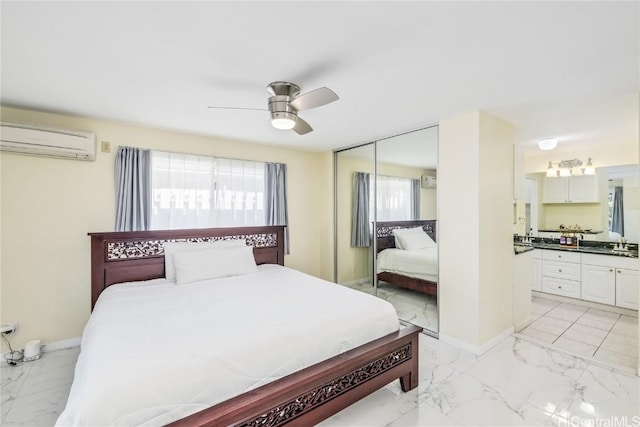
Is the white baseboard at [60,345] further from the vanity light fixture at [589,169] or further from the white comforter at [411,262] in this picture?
the vanity light fixture at [589,169]

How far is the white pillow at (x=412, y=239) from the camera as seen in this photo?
134 inches

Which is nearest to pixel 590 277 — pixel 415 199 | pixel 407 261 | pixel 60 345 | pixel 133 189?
pixel 407 261

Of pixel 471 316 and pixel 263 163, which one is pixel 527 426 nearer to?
pixel 471 316

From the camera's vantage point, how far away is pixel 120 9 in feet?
4.64

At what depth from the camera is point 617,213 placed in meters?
4.05

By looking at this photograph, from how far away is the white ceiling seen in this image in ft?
4.74

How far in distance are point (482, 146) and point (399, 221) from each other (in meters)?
1.32

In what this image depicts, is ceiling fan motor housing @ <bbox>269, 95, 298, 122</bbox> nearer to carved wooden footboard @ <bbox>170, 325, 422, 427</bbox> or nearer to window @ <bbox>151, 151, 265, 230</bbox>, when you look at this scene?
carved wooden footboard @ <bbox>170, 325, 422, 427</bbox>

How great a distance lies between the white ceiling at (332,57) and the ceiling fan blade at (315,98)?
0.21 metres

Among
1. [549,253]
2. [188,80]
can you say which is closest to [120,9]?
[188,80]

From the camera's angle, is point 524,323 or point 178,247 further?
point 524,323

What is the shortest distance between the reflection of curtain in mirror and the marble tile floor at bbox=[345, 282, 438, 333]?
38.9 inches

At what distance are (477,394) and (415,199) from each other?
6.69ft
